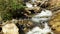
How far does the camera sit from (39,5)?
15406 millimetres

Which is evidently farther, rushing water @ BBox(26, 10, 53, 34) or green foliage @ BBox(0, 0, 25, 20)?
green foliage @ BBox(0, 0, 25, 20)

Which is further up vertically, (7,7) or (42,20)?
(7,7)

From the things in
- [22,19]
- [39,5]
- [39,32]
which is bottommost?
[39,32]

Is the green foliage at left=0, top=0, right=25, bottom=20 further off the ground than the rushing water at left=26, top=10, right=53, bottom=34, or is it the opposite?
A: the green foliage at left=0, top=0, right=25, bottom=20

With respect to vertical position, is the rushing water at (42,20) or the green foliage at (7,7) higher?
the green foliage at (7,7)

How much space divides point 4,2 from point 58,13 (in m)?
3.75

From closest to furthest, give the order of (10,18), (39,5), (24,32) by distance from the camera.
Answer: (24,32), (10,18), (39,5)

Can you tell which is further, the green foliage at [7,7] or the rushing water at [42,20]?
the green foliage at [7,7]

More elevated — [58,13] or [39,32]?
[58,13]

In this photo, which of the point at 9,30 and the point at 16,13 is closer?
the point at 9,30

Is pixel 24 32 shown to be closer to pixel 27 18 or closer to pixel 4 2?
pixel 27 18

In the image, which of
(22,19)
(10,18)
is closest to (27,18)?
(22,19)

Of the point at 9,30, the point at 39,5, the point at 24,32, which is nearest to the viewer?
the point at 9,30

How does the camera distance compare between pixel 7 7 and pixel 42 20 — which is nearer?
pixel 7 7
